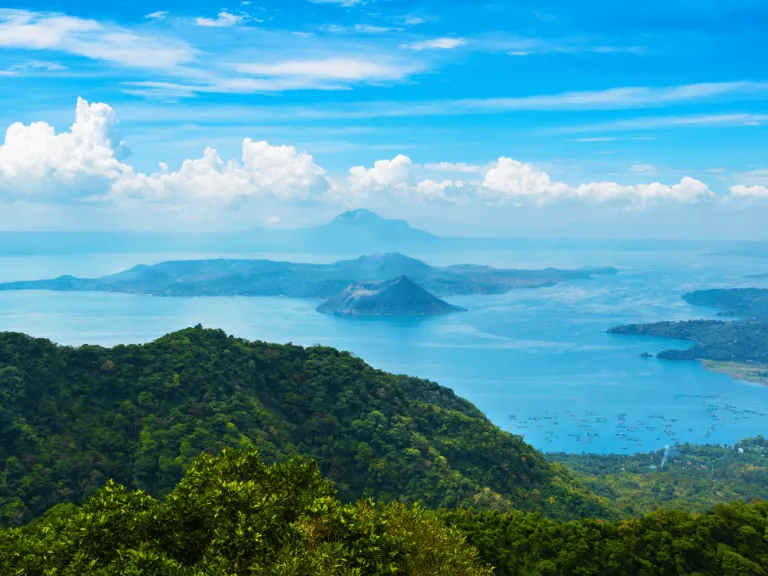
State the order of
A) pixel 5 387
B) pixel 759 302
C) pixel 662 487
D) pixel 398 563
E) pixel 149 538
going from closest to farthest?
pixel 149 538
pixel 398 563
pixel 5 387
pixel 662 487
pixel 759 302

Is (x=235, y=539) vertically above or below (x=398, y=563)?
above

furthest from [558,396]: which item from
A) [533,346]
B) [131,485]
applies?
[131,485]

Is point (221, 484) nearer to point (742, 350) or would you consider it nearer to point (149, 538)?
point (149, 538)

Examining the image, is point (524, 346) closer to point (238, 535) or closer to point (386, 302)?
point (386, 302)

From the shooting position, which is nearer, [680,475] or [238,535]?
[238,535]

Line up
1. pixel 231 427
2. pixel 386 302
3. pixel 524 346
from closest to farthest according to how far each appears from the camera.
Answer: pixel 231 427
pixel 524 346
pixel 386 302

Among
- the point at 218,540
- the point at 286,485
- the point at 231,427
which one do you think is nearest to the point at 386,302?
the point at 231,427
